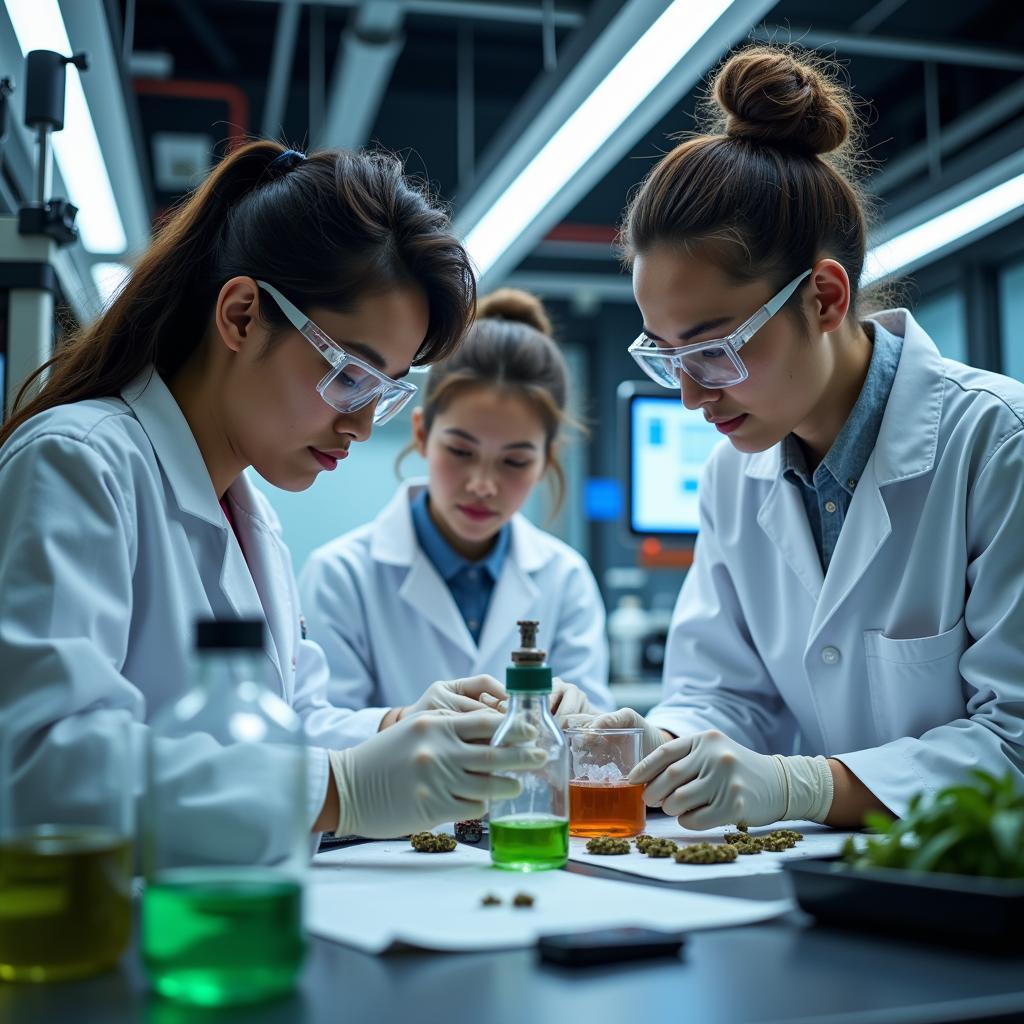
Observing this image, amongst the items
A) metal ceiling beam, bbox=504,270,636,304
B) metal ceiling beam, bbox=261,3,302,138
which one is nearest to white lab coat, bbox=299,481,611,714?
metal ceiling beam, bbox=261,3,302,138

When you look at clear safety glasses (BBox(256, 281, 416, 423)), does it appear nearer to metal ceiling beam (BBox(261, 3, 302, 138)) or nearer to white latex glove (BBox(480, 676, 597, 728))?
white latex glove (BBox(480, 676, 597, 728))

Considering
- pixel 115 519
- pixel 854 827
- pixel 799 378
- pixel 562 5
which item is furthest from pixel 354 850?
pixel 562 5

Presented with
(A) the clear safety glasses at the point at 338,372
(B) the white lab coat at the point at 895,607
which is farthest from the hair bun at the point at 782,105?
(A) the clear safety glasses at the point at 338,372

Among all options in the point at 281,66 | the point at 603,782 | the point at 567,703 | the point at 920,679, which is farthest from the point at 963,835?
the point at 281,66

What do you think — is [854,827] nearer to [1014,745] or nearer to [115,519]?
[1014,745]

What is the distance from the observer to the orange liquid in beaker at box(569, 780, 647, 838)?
1.45 m

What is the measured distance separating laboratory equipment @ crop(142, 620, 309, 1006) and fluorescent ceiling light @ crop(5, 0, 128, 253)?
1.78m

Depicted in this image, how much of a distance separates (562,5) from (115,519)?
10.8 feet

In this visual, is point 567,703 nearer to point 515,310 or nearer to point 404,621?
point 404,621

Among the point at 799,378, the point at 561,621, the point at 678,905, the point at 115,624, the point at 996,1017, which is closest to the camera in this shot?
the point at 996,1017

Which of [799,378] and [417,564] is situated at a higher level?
[799,378]

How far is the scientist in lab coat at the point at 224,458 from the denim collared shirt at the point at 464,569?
882mm

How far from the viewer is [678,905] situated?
995 mm

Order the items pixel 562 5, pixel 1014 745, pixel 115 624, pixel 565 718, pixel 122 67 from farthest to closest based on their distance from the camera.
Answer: pixel 562 5, pixel 122 67, pixel 565 718, pixel 1014 745, pixel 115 624
